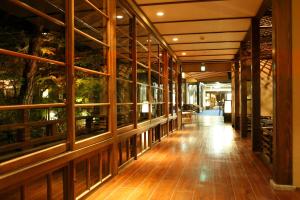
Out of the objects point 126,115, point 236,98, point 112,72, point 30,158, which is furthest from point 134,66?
point 236,98

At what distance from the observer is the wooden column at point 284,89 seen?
4.23m

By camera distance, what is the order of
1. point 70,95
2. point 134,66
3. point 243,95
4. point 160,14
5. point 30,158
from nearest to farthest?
1. point 30,158
2. point 70,95
3. point 134,66
4. point 160,14
5. point 243,95

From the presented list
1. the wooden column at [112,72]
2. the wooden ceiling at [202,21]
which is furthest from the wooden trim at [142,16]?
the wooden column at [112,72]

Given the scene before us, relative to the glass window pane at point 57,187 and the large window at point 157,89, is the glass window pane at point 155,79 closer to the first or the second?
the large window at point 157,89

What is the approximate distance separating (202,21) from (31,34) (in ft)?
12.8

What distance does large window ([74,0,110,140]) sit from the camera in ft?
16.1

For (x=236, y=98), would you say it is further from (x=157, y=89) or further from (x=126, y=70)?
(x=126, y=70)

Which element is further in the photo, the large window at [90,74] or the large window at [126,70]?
the large window at [126,70]

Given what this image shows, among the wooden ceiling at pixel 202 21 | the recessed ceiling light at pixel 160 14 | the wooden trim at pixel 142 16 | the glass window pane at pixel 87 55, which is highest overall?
the recessed ceiling light at pixel 160 14

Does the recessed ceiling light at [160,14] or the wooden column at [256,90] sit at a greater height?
the recessed ceiling light at [160,14]

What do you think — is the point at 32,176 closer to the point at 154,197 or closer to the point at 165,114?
the point at 154,197

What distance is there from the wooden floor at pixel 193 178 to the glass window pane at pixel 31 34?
238 centimetres

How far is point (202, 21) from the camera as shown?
711 centimetres

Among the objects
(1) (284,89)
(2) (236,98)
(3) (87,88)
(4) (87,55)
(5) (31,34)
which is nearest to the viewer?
(1) (284,89)
